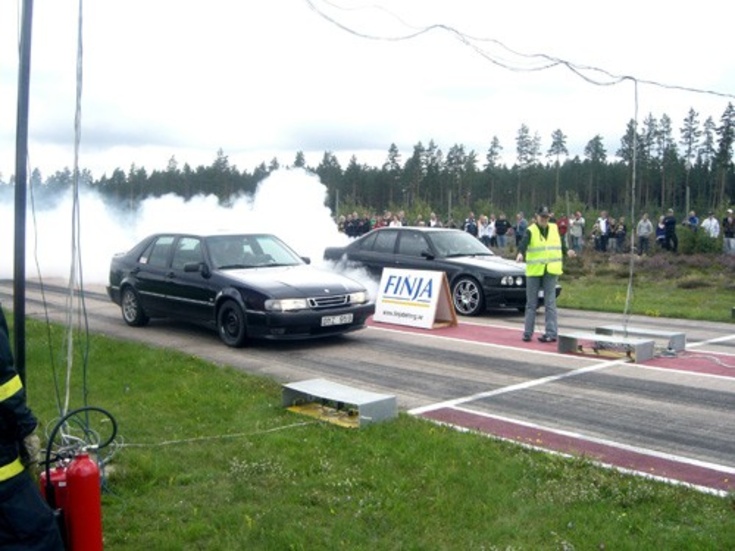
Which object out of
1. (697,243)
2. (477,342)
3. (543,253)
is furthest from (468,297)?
(697,243)

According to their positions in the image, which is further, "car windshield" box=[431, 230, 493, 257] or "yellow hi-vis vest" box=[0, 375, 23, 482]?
"car windshield" box=[431, 230, 493, 257]

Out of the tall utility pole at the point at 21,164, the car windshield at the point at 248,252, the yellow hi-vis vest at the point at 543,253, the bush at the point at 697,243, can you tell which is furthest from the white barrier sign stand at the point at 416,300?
the bush at the point at 697,243

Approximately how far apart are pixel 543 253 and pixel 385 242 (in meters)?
4.80

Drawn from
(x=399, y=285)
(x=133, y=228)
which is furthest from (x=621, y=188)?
(x=399, y=285)

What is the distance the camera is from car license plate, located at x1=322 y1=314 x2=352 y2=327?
1078 centimetres

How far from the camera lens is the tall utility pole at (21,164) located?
16.4 feet

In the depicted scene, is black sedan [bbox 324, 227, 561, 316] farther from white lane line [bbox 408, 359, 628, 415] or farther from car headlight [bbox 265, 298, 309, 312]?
car headlight [bbox 265, 298, 309, 312]

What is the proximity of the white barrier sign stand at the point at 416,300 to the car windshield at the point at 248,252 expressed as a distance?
2.06 metres

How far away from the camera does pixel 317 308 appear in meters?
10.8

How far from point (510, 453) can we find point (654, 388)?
3.16 meters

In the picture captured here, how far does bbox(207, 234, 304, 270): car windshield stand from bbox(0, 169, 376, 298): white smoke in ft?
19.9

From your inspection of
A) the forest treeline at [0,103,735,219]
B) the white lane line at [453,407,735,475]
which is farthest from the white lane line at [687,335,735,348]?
the forest treeline at [0,103,735,219]

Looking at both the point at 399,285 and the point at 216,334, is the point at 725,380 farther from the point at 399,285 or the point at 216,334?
the point at 216,334

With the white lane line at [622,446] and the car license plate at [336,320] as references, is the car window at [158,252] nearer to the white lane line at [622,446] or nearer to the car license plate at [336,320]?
the car license plate at [336,320]
